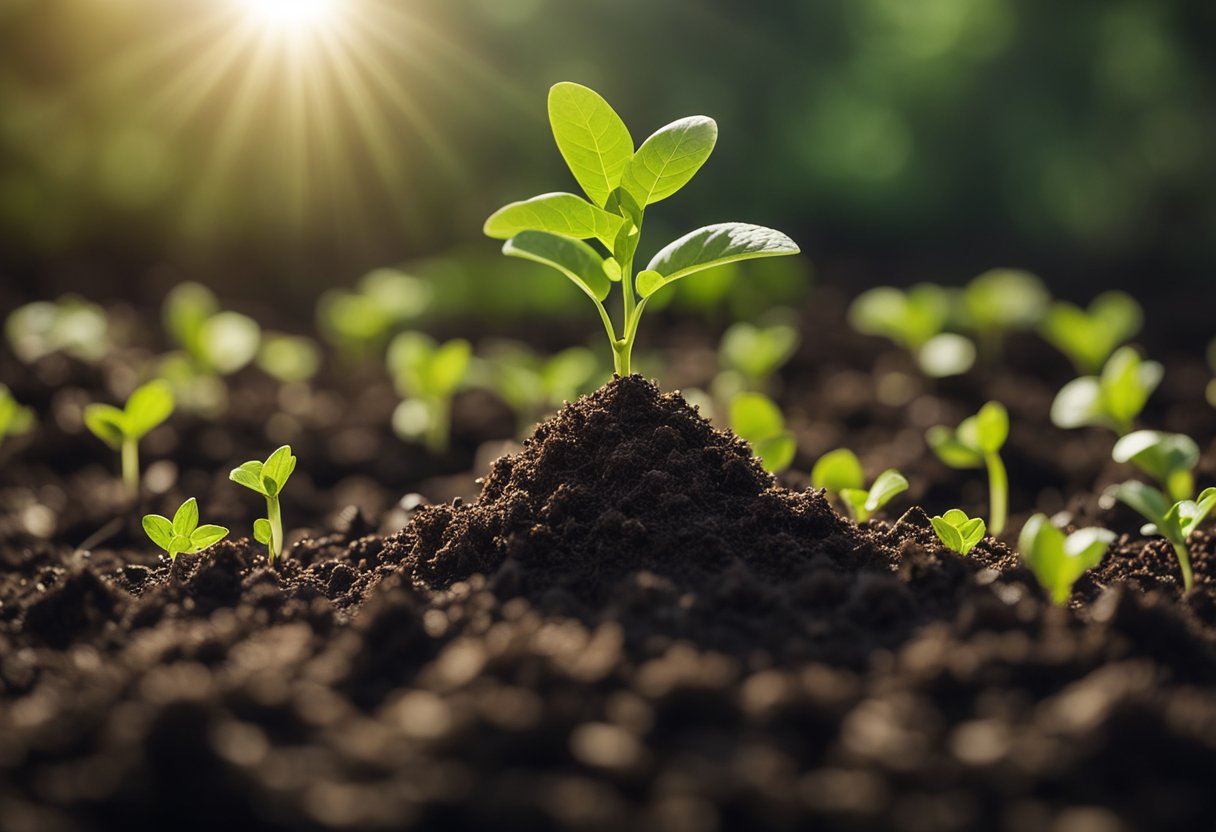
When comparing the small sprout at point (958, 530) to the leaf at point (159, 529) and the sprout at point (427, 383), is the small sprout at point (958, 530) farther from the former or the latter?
the sprout at point (427, 383)

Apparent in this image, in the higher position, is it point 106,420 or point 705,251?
point 106,420

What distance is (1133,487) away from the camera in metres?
1.84

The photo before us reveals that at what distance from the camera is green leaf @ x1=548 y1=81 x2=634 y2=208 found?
1.88 m

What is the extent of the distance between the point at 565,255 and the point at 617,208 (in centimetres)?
22

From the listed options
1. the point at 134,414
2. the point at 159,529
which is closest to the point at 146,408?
the point at 134,414

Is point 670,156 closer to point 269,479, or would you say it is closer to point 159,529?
point 269,479

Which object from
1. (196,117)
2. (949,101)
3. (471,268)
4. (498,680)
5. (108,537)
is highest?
(949,101)

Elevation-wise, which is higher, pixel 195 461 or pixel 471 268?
pixel 471 268

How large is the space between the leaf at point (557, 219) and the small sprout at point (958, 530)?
77 centimetres

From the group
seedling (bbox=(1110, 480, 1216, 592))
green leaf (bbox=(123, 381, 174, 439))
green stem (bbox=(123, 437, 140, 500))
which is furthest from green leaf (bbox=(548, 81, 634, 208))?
green stem (bbox=(123, 437, 140, 500))

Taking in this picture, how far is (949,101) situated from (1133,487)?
6.23 metres

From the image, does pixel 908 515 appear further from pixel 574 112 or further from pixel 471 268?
pixel 471 268

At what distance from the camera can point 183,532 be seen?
2029mm

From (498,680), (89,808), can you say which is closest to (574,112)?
(498,680)
